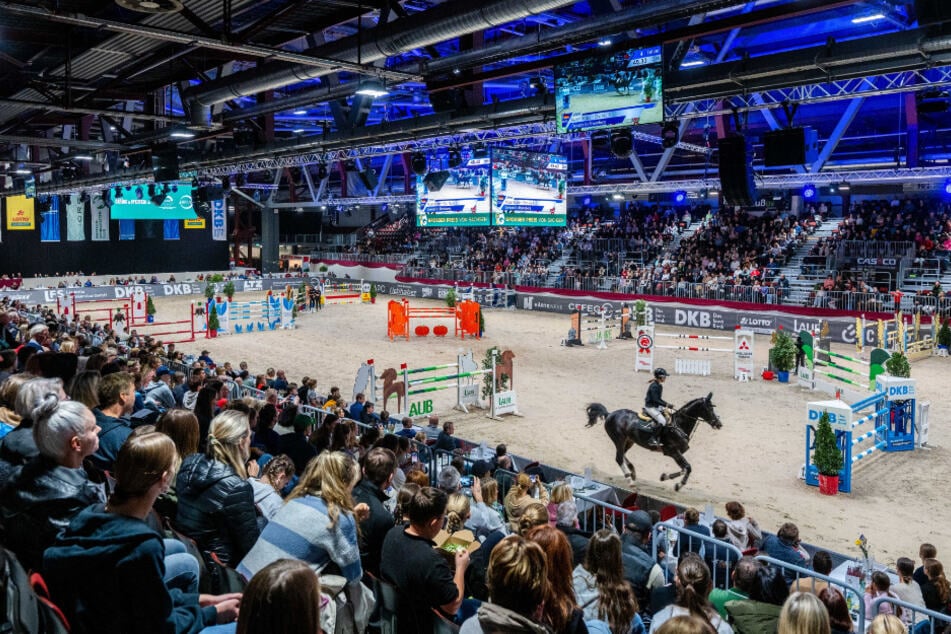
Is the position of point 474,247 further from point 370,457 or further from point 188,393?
point 370,457

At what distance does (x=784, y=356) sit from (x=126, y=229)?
Result: 1682 inches

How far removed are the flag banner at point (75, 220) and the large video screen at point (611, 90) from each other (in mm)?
42313

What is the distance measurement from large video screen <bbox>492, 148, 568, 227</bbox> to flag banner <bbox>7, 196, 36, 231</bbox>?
32.9m

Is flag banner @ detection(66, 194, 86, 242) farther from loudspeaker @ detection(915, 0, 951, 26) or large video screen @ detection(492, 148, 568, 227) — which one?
loudspeaker @ detection(915, 0, 951, 26)

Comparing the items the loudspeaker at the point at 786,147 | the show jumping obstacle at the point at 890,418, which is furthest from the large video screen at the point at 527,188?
the show jumping obstacle at the point at 890,418

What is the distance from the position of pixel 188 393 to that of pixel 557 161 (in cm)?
1828

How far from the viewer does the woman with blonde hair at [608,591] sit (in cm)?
356

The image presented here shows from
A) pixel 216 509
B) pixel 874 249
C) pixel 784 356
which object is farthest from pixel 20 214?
pixel 216 509

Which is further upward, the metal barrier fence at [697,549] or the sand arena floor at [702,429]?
the metal barrier fence at [697,549]

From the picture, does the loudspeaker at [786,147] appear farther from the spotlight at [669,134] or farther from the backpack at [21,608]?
the backpack at [21,608]

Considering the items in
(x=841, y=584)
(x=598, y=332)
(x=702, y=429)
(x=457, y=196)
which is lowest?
(x=702, y=429)

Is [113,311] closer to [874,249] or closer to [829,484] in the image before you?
[829,484]

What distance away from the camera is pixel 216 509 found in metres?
Result: 3.59

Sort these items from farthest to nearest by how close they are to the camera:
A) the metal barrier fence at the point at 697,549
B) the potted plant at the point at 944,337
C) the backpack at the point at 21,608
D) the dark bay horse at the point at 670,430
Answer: the potted plant at the point at 944,337, the dark bay horse at the point at 670,430, the metal barrier fence at the point at 697,549, the backpack at the point at 21,608
